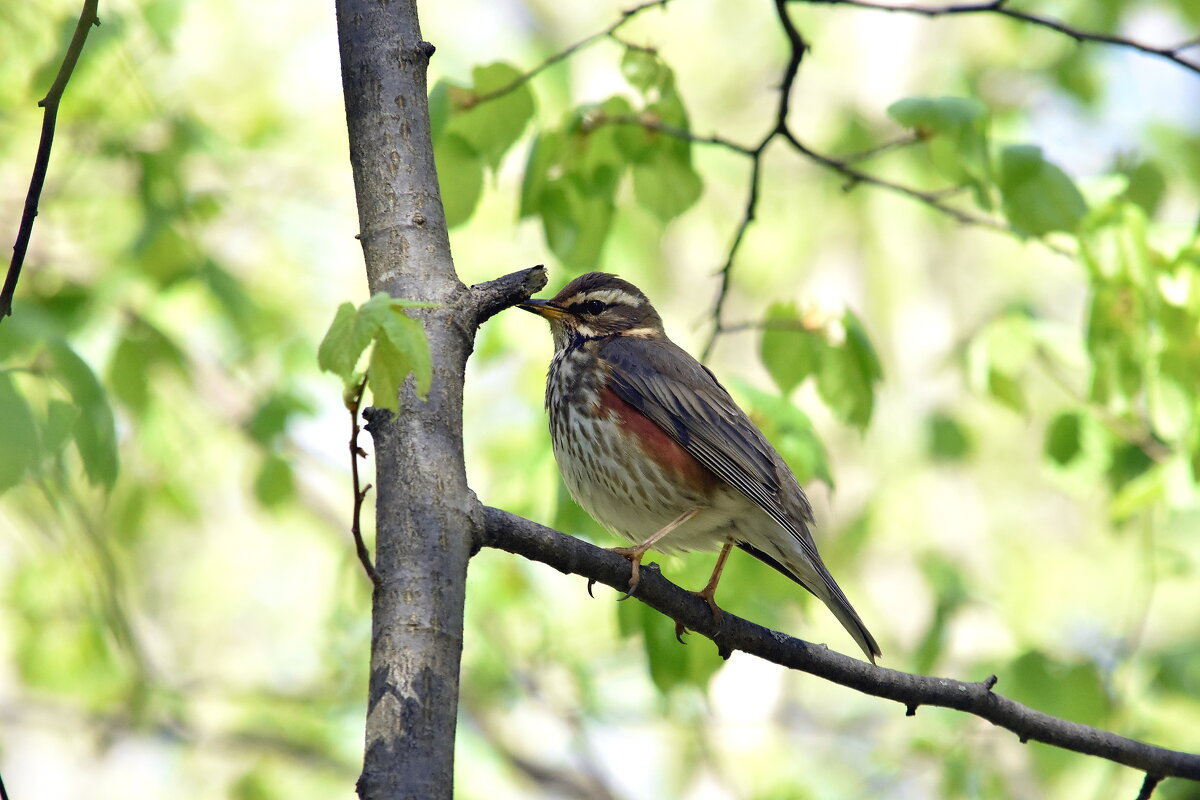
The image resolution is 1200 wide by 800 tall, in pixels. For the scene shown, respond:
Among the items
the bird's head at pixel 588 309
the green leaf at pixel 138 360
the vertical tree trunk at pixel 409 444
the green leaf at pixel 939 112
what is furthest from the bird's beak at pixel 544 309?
the vertical tree trunk at pixel 409 444

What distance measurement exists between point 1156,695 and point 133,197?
7.27 meters

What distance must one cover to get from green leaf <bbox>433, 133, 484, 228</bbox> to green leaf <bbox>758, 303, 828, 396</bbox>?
4.85ft

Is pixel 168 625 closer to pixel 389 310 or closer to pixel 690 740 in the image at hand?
pixel 690 740

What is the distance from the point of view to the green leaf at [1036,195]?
4.59 m

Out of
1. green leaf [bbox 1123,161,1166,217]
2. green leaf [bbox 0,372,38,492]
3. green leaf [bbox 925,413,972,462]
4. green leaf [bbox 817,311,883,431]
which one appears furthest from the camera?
green leaf [bbox 925,413,972,462]

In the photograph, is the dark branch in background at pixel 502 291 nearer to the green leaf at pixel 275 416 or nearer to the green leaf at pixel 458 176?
the green leaf at pixel 458 176

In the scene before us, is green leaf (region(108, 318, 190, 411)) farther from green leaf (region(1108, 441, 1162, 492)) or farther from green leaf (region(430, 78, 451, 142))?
green leaf (region(1108, 441, 1162, 492))

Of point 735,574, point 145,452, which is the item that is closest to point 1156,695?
point 735,574

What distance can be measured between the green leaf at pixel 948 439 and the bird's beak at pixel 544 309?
15.2ft

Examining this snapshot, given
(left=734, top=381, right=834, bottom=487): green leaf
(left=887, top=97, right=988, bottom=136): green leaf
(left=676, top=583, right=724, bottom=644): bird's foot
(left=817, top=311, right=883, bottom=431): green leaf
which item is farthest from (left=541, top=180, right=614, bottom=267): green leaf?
(left=676, top=583, right=724, bottom=644): bird's foot

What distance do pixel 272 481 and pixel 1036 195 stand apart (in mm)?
4794

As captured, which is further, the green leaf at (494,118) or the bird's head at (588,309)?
the bird's head at (588,309)

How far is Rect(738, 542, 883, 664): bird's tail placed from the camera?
4.55 m

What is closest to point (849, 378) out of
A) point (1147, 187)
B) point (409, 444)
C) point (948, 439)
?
point (1147, 187)
